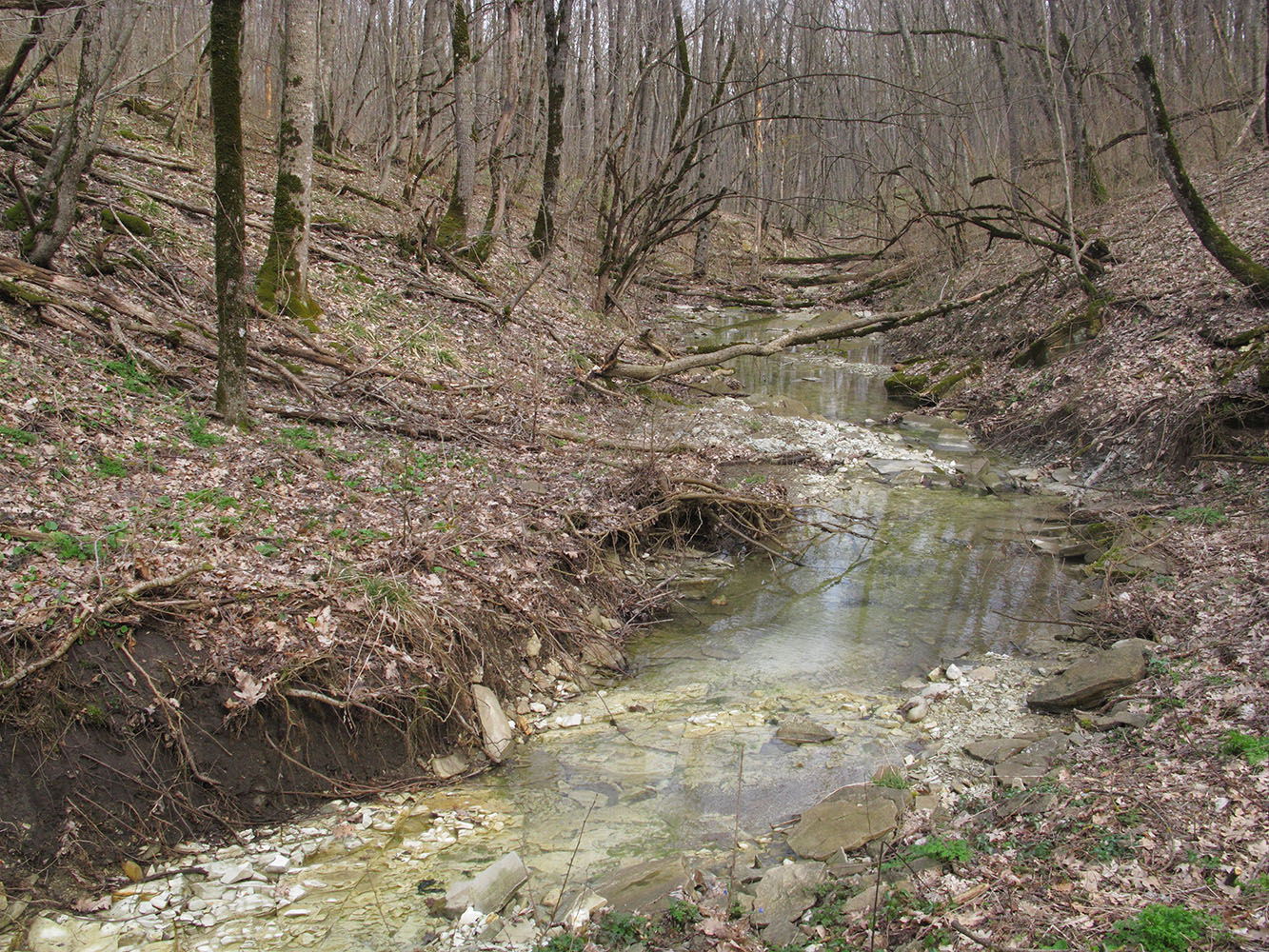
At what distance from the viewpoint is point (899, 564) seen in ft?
27.8

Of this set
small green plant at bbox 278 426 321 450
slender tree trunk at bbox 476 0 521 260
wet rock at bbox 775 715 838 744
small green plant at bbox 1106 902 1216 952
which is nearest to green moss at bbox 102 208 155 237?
small green plant at bbox 278 426 321 450

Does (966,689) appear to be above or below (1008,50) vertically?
below

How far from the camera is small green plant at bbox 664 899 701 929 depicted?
11.6 ft

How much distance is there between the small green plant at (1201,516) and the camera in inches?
289

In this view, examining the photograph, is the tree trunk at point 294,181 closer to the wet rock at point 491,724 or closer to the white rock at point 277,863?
the wet rock at point 491,724

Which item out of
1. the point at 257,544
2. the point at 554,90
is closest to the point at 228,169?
the point at 257,544

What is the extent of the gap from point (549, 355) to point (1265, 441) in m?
9.32

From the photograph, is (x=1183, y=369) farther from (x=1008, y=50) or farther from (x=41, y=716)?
(x=1008, y=50)

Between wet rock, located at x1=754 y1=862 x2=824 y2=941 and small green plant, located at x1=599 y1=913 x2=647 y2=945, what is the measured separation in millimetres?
502

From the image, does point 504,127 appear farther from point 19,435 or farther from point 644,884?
point 644,884

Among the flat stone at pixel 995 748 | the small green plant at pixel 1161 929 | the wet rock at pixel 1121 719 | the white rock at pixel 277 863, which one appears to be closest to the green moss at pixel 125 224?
the white rock at pixel 277 863

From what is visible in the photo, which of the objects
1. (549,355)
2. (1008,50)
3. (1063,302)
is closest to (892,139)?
(1008,50)

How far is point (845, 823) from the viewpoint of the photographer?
163 inches

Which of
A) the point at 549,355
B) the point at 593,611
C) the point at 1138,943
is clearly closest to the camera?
the point at 1138,943
